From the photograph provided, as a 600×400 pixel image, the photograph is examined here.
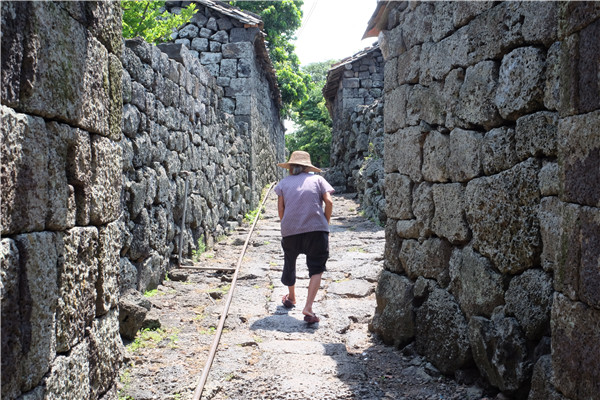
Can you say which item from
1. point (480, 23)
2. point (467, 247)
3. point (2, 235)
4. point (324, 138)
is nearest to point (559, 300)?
point (467, 247)

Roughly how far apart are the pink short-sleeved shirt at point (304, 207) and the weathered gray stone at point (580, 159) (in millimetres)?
3105

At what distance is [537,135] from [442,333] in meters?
1.60

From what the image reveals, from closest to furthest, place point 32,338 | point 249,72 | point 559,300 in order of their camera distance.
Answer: point 32,338
point 559,300
point 249,72

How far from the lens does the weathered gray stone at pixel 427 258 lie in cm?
395

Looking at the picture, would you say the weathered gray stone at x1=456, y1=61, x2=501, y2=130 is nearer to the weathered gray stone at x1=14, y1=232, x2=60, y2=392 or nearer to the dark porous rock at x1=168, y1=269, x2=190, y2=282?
the weathered gray stone at x1=14, y1=232, x2=60, y2=392

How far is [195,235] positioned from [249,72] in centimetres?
567

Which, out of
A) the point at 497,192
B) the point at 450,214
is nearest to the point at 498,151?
the point at 497,192

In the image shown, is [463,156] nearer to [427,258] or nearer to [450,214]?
[450,214]

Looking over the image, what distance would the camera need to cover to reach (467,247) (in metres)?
3.62

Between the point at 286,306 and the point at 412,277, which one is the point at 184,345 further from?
the point at 412,277

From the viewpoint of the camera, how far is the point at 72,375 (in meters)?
2.31

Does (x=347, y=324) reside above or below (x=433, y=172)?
below

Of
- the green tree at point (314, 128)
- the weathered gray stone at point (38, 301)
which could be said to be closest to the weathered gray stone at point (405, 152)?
the weathered gray stone at point (38, 301)

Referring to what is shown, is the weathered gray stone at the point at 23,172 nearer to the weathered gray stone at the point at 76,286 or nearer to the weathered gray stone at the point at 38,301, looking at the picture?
the weathered gray stone at the point at 38,301
